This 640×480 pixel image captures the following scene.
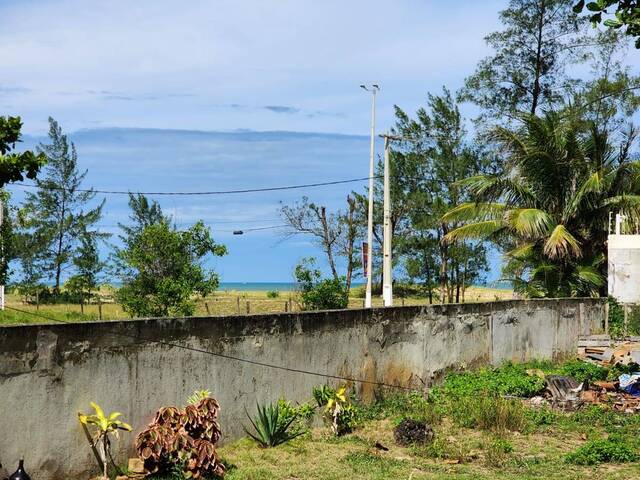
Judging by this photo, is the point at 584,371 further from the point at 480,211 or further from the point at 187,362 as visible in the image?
the point at 187,362

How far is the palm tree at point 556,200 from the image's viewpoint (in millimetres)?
22375

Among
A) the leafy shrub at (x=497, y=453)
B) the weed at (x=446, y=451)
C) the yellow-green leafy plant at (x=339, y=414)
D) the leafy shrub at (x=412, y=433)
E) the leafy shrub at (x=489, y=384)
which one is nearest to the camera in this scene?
the leafy shrub at (x=497, y=453)

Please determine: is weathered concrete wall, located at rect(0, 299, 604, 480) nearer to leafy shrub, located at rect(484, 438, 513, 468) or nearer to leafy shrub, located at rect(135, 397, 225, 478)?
leafy shrub, located at rect(135, 397, 225, 478)

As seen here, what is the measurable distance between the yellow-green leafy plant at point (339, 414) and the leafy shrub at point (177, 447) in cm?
271

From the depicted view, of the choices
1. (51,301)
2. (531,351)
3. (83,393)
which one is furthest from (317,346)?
(51,301)

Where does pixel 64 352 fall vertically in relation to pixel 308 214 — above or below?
below

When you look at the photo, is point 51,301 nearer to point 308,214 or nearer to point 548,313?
point 308,214

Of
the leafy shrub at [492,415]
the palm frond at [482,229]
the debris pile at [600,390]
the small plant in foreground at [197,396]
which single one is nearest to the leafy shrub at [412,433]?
the leafy shrub at [492,415]

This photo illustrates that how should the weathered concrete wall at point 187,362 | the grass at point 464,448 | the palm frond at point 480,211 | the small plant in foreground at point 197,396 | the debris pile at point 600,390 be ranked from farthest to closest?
1. the palm frond at point 480,211
2. the debris pile at point 600,390
3. the small plant in foreground at point 197,396
4. the grass at point 464,448
5. the weathered concrete wall at point 187,362

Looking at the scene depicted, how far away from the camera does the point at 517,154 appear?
2330cm

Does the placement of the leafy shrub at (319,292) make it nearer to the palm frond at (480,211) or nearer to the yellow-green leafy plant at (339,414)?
the palm frond at (480,211)

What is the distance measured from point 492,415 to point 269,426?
317cm

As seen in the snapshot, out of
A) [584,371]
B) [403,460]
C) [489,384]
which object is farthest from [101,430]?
[584,371]

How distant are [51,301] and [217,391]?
3983 cm
